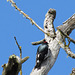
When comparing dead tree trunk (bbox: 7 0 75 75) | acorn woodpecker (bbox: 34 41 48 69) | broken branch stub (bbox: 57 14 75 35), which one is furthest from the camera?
broken branch stub (bbox: 57 14 75 35)

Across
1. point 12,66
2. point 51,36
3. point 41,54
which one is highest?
point 41,54

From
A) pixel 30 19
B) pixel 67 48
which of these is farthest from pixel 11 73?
pixel 30 19

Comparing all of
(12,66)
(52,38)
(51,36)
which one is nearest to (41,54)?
(52,38)

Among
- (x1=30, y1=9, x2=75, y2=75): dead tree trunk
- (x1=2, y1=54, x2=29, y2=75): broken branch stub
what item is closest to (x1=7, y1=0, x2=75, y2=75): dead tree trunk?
(x1=30, y1=9, x2=75, y2=75): dead tree trunk

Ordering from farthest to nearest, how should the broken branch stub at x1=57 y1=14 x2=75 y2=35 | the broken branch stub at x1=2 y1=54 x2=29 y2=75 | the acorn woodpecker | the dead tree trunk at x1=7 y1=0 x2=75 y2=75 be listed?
the broken branch stub at x1=57 y1=14 x2=75 y2=35
the acorn woodpecker
the dead tree trunk at x1=7 y1=0 x2=75 y2=75
the broken branch stub at x1=2 y1=54 x2=29 y2=75

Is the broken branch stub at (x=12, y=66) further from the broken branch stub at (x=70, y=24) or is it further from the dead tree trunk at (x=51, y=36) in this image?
the broken branch stub at (x=70, y=24)

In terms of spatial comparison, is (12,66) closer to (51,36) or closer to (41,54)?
(51,36)

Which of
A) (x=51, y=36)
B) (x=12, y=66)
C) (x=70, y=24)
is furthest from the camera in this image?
(x=70, y=24)

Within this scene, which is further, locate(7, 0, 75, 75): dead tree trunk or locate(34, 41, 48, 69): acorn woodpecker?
locate(34, 41, 48, 69): acorn woodpecker

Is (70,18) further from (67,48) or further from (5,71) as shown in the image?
(5,71)

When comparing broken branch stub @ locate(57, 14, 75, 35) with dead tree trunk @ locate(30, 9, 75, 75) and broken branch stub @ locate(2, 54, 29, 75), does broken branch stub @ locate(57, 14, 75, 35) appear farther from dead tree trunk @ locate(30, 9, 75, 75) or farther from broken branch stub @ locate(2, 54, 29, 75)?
broken branch stub @ locate(2, 54, 29, 75)

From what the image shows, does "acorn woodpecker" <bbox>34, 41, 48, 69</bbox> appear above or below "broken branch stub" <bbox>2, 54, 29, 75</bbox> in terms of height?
above

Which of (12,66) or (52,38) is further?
(52,38)

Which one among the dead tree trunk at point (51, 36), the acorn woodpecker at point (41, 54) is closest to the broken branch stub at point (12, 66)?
the dead tree trunk at point (51, 36)
